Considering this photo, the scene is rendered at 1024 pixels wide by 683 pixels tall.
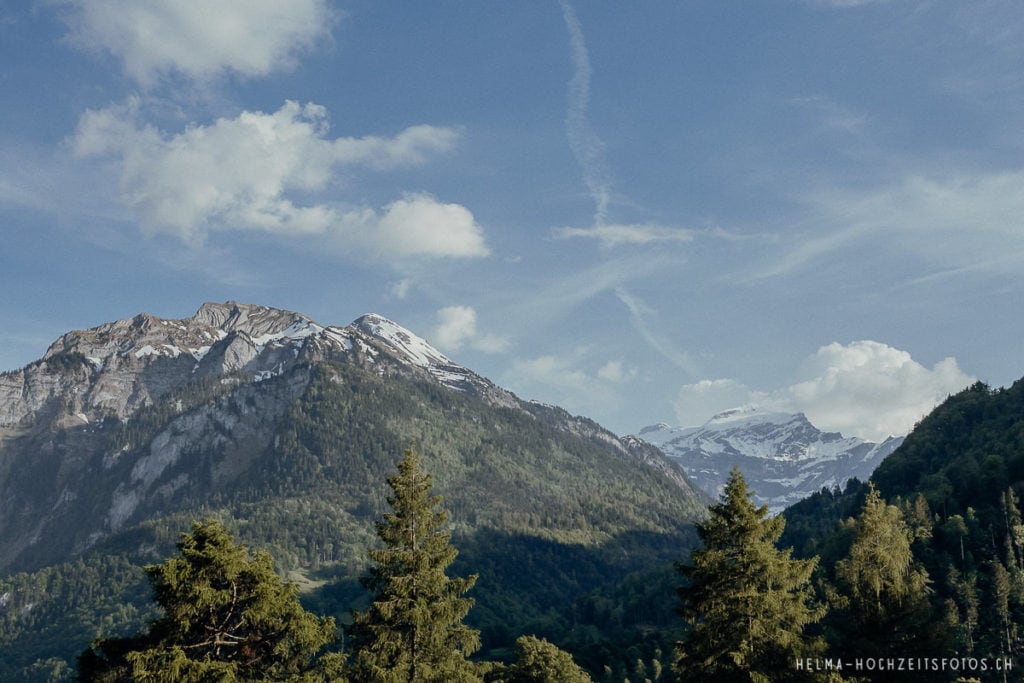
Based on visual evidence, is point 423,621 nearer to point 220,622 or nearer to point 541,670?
point 220,622

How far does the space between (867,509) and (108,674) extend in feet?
146

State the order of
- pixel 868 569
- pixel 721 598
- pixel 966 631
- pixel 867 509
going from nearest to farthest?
pixel 721 598
pixel 868 569
pixel 867 509
pixel 966 631

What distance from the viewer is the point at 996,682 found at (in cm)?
10969

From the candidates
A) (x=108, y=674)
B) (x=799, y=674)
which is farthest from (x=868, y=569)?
(x=108, y=674)

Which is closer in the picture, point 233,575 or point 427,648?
point 233,575

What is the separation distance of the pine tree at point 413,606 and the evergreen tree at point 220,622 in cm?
280

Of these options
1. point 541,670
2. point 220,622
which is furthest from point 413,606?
point 541,670

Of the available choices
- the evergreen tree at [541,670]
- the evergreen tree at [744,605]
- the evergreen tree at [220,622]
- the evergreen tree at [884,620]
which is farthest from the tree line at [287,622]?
the evergreen tree at [541,670]

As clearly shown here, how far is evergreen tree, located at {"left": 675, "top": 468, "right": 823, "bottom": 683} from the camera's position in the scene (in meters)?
38.3

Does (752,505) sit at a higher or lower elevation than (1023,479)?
lower

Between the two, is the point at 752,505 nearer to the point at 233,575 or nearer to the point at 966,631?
the point at 233,575

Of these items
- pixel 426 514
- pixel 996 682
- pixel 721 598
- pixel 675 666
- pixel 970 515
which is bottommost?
pixel 996 682

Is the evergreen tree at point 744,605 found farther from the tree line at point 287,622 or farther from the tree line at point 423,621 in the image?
the tree line at point 287,622

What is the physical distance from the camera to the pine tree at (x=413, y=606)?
39438 mm
